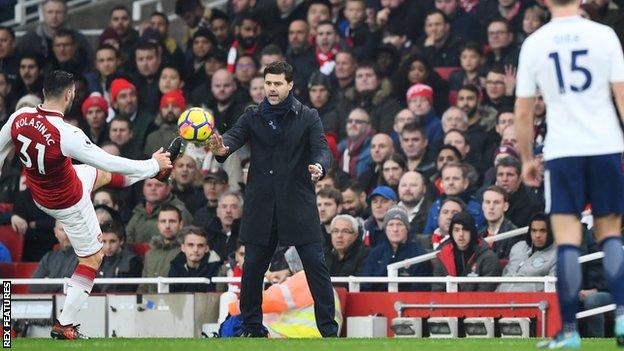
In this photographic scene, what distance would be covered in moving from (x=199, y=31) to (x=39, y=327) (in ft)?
23.1

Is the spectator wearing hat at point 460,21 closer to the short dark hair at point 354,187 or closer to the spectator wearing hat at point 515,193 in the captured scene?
the short dark hair at point 354,187

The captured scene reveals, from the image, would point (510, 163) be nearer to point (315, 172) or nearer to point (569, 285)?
point (315, 172)

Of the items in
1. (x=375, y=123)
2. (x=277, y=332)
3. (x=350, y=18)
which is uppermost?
(x=350, y=18)

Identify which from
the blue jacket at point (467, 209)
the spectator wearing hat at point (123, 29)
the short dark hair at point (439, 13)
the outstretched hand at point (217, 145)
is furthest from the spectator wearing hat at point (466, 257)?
the spectator wearing hat at point (123, 29)

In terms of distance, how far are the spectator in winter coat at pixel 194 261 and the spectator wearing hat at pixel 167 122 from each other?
126 inches

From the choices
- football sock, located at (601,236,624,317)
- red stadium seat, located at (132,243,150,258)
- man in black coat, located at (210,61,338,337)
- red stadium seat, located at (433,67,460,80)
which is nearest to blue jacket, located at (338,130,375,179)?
red stadium seat, located at (433,67,460,80)

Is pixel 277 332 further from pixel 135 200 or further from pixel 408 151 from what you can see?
pixel 135 200

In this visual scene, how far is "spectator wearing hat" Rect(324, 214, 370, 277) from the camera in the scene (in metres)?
17.4

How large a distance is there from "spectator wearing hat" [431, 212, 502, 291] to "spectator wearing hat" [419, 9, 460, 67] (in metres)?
4.64

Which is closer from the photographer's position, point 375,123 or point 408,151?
point 408,151

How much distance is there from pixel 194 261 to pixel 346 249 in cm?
181

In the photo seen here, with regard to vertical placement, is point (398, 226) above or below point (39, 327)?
above

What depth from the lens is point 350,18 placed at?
22.0 m

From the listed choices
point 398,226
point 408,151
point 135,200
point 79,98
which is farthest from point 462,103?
point 79,98
